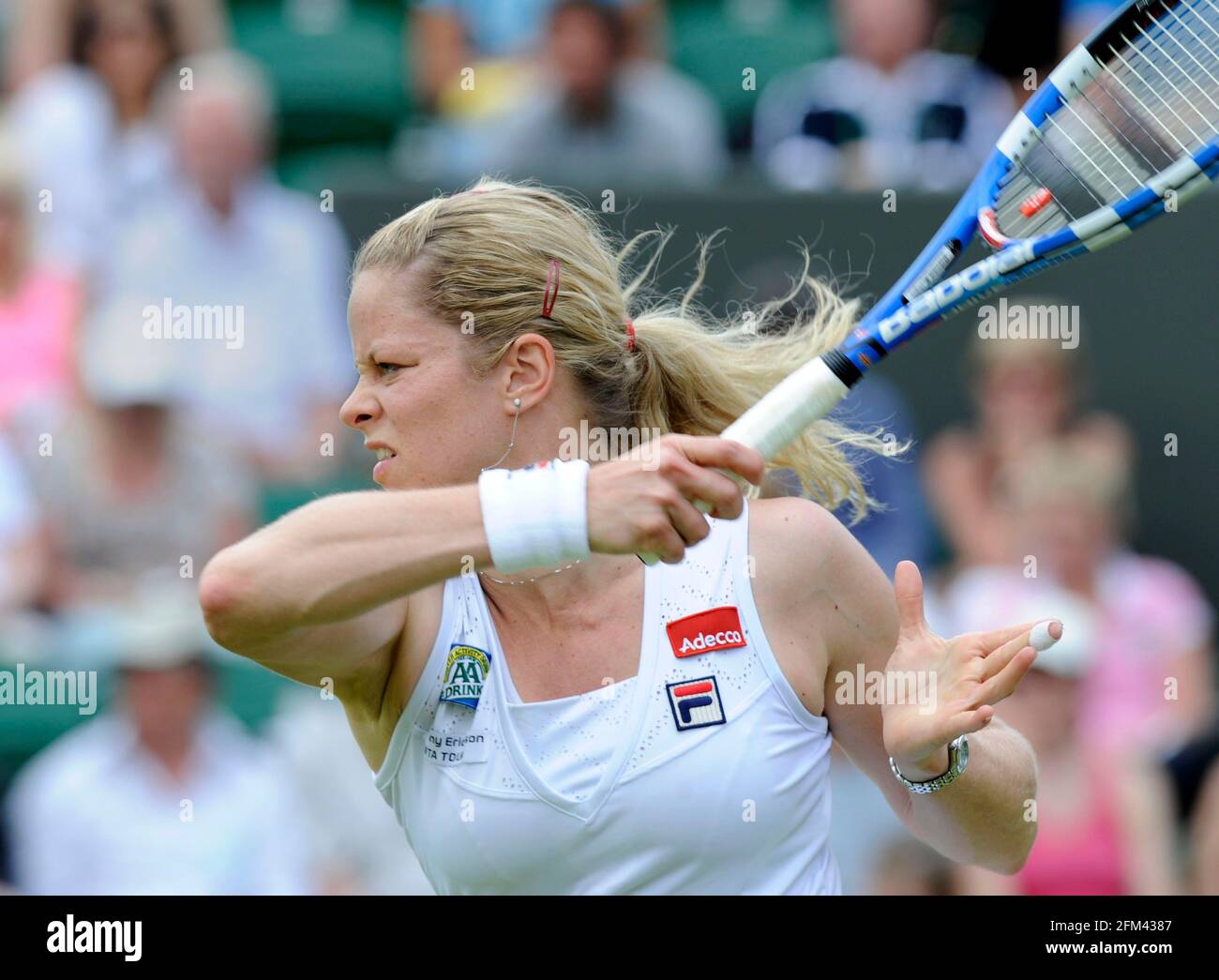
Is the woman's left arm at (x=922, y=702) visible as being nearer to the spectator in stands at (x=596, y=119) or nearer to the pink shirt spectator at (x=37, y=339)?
the spectator in stands at (x=596, y=119)

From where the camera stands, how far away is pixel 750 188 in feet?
18.5

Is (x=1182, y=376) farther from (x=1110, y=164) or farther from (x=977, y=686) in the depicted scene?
(x=977, y=686)

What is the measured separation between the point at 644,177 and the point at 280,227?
135 centimetres

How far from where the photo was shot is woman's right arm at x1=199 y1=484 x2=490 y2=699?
8.09 ft

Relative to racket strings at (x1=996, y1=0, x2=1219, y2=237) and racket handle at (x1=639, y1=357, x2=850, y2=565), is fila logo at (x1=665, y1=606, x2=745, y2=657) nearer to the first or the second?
racket handle at (x1=639, y1=357, x2=850, y2=565)

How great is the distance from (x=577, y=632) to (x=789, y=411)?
50cm

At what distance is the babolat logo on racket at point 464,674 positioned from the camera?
275 cm

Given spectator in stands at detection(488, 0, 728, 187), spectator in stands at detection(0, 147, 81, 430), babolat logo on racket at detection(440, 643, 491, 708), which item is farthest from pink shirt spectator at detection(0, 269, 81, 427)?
babolat logo on racket at detection(440, 643, 491, 708)

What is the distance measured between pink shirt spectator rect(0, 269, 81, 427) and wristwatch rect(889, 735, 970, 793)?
407 cm

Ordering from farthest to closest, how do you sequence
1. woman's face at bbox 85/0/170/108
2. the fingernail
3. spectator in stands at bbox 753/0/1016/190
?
woman's face at bbox 85/0/170/108 → spectator in stands at bbox 753/0/1016/190 → the fingernail

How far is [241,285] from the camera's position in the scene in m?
6.29

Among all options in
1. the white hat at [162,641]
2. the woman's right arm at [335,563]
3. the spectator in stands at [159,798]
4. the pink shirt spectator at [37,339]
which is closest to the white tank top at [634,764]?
the woman's right arm at [335,563]
